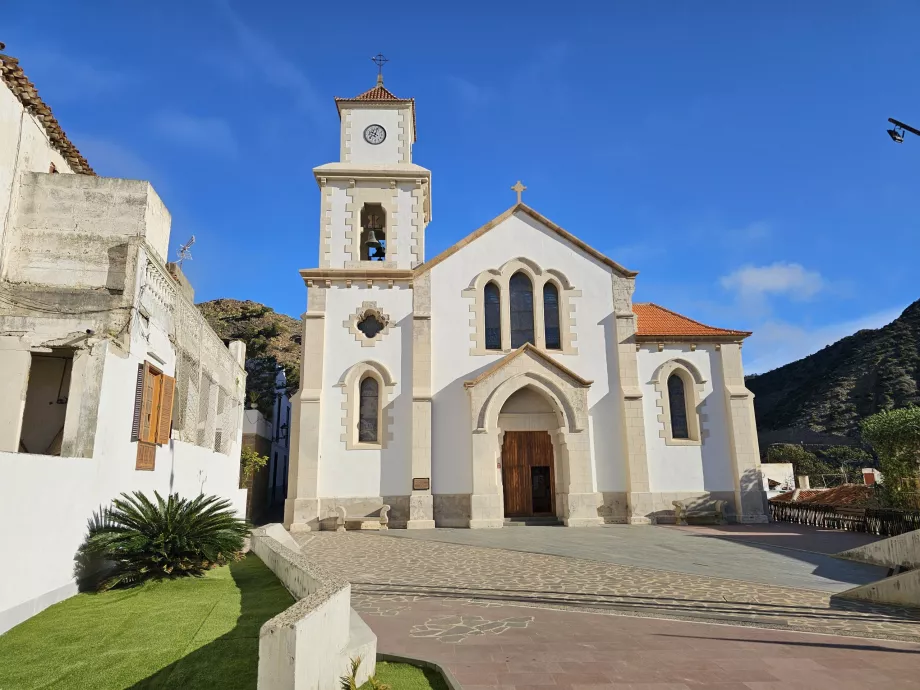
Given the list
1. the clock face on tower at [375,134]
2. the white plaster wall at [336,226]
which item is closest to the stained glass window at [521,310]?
the white plaster wall at [336,226]

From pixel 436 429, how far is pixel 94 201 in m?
11.6

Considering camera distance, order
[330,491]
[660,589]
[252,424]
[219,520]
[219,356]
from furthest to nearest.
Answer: [252,424] → [330,491] → [219,356] → [219,520] → [660,589]

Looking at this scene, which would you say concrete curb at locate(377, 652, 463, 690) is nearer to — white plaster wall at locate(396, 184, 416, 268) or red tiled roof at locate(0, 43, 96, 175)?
red tiled roof at locate(0, 43, 96, 175)

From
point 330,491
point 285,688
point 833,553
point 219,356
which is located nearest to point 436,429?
point 330,491

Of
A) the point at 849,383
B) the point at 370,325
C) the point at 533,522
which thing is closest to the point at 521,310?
the point at 370,325

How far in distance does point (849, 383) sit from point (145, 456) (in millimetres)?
71397

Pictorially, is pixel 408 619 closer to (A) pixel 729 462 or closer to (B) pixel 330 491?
(B) pixel 330 491

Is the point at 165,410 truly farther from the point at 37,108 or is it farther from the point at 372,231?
the point at 372,231

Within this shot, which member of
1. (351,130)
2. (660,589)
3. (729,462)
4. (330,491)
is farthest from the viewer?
(351,130)

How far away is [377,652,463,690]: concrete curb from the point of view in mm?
4598

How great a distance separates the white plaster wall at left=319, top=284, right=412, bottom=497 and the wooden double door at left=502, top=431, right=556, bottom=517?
3.48 meters

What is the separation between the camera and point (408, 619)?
267 inches

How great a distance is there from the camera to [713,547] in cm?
1326

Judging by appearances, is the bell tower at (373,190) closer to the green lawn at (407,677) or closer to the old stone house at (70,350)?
the old stone house at (70,350)
